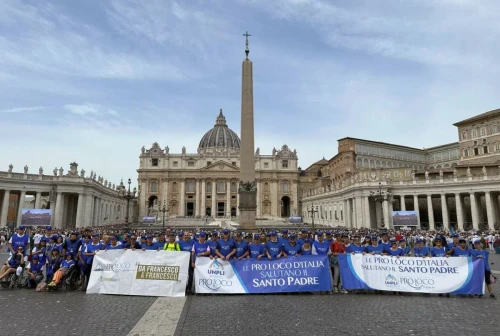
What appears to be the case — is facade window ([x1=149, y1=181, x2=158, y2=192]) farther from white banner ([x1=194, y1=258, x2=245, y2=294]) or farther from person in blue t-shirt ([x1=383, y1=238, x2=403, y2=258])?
person in blue t-shirt ([x1=383, y1=238, x2=403, y2=258])

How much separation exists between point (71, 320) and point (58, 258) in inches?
137

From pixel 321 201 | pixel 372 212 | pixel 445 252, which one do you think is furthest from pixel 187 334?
pixel 321 201

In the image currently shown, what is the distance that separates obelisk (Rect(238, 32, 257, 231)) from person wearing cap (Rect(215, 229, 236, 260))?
9.49 meters

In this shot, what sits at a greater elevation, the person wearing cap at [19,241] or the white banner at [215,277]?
the person wearing cap at [19,241]

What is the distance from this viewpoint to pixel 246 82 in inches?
785

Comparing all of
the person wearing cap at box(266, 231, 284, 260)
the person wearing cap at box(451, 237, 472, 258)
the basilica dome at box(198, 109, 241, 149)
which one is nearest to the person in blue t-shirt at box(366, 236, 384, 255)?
the person wearing cap at box(451, 237, 472, 258)

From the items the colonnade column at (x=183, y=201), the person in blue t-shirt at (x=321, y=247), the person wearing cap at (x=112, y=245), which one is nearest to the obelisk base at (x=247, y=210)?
the person in blue t-shirt at (x=321, y=247)

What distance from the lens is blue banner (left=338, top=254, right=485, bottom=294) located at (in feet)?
27.6

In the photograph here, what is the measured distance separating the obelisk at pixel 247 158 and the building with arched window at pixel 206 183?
57147 mm

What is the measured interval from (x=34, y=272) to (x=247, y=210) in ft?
38.8

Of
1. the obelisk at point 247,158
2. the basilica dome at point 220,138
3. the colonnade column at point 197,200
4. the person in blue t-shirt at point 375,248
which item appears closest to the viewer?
the person in blue t-shirt at point 375,248

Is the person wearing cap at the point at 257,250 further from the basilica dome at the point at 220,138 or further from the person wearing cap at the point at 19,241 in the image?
the basilica dome at the point at 220,138

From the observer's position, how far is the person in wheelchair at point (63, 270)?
8727 mm

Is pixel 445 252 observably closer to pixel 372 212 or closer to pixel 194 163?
pixel 372 212
